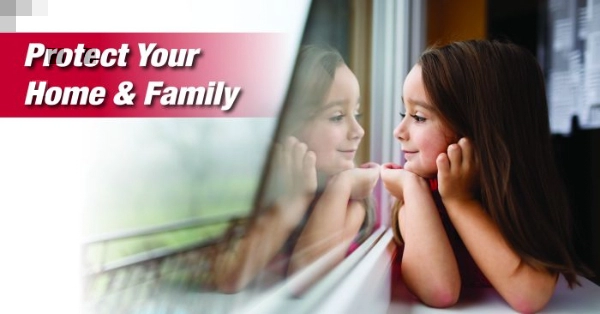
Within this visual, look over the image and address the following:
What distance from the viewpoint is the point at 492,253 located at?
2.99 ft

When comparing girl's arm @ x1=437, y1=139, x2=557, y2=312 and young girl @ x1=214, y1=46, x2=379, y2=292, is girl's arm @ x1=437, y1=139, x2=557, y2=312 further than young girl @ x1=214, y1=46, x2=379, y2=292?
Yes

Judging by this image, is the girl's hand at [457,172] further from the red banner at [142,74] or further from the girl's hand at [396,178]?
the red banner at [142,74]

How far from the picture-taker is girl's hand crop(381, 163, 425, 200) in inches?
35.8

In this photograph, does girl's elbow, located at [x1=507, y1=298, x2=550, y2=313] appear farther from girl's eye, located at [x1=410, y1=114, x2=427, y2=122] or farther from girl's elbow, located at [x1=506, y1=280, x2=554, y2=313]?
girl's eye, located at [x1=410, y1=114, x2=427, y2=122]

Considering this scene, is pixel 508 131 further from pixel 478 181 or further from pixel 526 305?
pixel 526 305

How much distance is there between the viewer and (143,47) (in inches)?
32.0

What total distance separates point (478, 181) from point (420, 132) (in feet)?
0.37

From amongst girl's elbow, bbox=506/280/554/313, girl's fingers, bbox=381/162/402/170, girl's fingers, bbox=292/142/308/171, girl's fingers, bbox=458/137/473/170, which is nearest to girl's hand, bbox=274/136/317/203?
girl's fingers, bbox=292/142/308/171

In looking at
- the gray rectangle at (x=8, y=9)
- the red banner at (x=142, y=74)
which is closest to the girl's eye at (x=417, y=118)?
the red banner at (x=142, y=74)

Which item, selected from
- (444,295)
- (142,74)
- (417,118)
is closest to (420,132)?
(417,118)

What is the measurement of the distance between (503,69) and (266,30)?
36 cm

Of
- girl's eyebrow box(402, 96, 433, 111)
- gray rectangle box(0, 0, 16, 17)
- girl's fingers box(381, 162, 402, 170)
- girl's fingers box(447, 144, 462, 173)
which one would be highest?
gray rectangle box(0, 0, 16, 17)

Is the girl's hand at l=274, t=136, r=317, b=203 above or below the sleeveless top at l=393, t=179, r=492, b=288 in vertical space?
above

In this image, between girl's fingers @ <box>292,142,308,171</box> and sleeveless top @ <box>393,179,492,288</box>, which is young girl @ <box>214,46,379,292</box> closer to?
girl's fingers @ <box>292,142,308,171</box>
